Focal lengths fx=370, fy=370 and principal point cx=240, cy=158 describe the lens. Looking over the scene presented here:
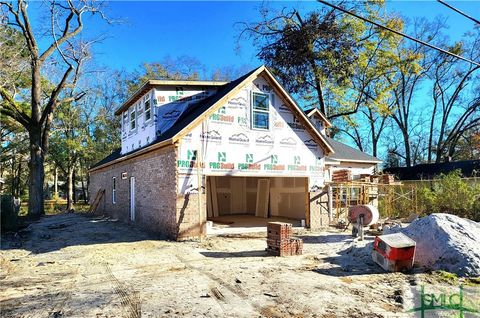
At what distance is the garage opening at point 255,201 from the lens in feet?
60.5

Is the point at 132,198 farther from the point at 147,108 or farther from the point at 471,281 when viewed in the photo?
the point at 471,281

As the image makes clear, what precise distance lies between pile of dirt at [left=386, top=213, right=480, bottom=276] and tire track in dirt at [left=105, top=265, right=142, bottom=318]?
276 inches

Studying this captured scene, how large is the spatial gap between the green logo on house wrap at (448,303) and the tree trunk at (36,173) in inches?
859

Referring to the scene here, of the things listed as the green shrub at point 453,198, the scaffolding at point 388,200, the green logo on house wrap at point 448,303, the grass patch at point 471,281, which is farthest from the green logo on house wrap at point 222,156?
the green shrub at point 453,198

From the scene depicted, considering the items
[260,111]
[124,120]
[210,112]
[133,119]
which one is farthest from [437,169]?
[124,120]

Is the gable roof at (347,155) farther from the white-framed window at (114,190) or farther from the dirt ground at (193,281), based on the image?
the white-framed window at (114,190)

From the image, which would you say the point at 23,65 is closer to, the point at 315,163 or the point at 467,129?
the point at 315,163

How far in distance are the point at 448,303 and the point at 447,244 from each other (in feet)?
9.83

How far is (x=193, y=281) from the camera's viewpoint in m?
8.08

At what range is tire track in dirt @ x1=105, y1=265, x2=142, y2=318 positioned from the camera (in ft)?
20.0

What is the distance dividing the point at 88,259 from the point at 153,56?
103 feet

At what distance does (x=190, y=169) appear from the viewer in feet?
43.7

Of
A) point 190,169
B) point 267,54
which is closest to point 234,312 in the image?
point 190,169

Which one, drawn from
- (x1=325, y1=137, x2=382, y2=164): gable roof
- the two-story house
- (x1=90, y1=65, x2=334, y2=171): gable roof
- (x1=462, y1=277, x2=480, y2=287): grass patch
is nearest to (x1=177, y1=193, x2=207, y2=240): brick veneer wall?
the two-story house
